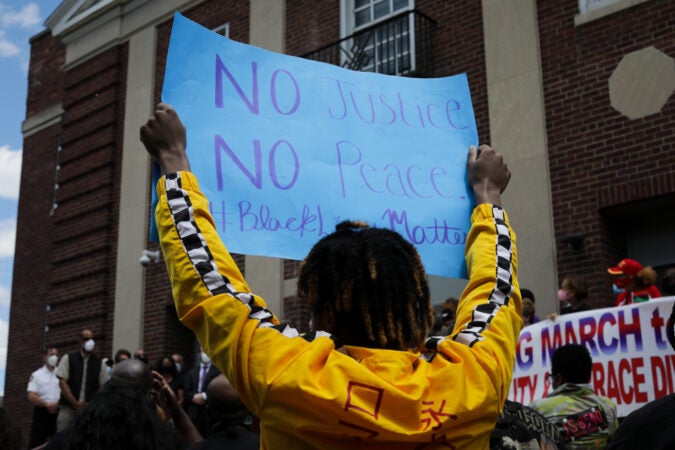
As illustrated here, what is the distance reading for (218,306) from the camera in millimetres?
1735

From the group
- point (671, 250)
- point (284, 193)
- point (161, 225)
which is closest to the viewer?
point (161, 225)

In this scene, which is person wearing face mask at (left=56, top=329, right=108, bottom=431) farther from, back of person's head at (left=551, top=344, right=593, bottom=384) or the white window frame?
back of person's head at (left=551, top=344, right=593, bottom=384)

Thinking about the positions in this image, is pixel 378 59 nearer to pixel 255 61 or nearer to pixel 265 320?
pixel 255 61

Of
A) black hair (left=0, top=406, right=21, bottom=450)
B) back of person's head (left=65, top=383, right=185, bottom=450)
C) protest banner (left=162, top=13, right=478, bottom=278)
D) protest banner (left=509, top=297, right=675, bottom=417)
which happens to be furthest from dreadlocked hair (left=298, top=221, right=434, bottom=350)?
protest banner (left=509, top=297, right=675, bottom=417)

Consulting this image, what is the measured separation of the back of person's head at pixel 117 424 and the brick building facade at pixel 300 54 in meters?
6.29

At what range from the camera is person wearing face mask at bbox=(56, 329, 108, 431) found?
10.3 m

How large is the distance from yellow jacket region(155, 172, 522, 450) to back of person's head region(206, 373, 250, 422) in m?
1.92

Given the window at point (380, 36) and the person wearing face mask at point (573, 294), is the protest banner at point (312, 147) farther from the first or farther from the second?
the window at point (380, 36)

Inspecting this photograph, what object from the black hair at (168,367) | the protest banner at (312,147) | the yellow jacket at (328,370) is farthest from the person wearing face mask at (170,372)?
the yellow jacket at (328,370)

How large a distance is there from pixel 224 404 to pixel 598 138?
6215 mm

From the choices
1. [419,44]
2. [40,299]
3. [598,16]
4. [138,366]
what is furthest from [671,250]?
[40,299]

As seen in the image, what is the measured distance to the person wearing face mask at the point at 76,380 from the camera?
10.3m

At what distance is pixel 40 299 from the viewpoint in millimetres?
15648

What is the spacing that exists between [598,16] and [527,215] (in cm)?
231
